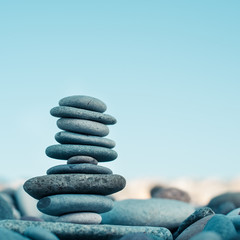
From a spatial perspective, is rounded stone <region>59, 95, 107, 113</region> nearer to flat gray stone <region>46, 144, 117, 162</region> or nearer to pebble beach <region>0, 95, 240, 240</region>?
pebble beach <region>0, 95, 240, 240</region>

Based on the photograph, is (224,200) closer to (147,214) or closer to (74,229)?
(147,214)

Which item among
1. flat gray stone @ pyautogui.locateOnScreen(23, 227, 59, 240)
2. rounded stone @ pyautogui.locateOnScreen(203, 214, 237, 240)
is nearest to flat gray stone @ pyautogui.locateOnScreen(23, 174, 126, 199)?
flat gray stone @ pyautogui.locateOnScreen(23, 227, 59, 240)

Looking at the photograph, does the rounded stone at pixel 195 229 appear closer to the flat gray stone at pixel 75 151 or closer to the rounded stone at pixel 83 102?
the flat gray stone at pixel 75 151

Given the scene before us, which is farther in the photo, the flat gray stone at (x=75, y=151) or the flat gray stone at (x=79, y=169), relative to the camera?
the flat gray stone at (x=75, y=151)

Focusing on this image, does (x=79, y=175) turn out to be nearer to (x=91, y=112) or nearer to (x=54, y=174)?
(x=54, y=174)

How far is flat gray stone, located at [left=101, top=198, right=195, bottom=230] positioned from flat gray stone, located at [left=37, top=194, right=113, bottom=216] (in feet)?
4.41

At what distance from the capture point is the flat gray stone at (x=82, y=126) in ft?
18.1

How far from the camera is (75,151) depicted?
5449mm

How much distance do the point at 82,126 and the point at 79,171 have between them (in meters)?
0.57

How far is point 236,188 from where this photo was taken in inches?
650

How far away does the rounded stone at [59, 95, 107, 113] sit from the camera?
5.59 metres

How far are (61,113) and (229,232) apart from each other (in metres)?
2.78

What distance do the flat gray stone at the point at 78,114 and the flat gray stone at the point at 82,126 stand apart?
53mm

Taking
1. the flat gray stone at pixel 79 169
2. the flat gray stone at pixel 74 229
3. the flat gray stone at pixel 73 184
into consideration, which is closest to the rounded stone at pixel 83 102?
the flat gray stone at pixel 79 169
